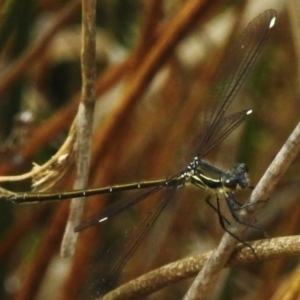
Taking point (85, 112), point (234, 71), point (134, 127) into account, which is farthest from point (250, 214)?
point (134, 127)

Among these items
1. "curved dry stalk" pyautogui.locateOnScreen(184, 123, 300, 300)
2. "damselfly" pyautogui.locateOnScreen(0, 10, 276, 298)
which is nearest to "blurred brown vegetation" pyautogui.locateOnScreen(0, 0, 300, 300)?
"damselfly" pyautogui.locateOnScreen(0, 10, 276, 298)

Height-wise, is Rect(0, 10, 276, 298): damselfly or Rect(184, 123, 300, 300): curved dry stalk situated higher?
Rect(0, 10, 276, 298): damselfly

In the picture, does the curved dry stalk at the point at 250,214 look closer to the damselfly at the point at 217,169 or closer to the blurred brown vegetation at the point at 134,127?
the damselfly at the point at 217,169

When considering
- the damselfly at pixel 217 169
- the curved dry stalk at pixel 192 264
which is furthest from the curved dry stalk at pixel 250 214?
the damselfly at pixel 217 169

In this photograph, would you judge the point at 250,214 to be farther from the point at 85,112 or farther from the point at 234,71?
the point at 234,71

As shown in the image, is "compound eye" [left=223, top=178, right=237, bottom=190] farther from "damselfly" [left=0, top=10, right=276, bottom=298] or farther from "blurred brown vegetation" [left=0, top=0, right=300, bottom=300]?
"blurred brown vegetation" [left=0, top=0, right=300, bottom=300]

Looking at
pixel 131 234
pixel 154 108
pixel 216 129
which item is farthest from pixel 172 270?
pixel 154 108
